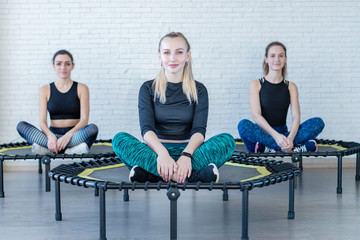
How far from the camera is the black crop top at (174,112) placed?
267cm

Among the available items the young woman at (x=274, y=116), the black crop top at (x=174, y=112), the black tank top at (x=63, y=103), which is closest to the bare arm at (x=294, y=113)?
the young woman at (x=274, y=116)

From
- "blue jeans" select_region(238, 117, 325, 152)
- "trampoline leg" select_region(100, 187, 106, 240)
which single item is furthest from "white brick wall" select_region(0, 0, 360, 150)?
"trampoline leg" select_region(100, 187, 106, 240)

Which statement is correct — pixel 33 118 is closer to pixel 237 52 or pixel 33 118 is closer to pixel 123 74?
pixel 123 74

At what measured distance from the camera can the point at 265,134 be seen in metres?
3.62

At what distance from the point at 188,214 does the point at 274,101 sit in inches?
55.5

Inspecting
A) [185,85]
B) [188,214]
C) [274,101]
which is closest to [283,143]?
[274,101]

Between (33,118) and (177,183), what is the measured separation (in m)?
2.65

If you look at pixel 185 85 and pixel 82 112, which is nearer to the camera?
pixel 185 85

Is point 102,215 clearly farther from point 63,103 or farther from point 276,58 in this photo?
point 276,58

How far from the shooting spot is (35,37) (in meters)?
4.44

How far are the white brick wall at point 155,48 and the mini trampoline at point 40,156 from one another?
58cm

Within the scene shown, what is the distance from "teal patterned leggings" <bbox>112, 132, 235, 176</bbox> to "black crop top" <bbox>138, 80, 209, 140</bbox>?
0.18 m

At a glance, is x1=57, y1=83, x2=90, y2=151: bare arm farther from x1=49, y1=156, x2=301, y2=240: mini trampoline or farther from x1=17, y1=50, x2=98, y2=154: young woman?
x1=49, y1=156, x2=301, y2=240: mini trampoline

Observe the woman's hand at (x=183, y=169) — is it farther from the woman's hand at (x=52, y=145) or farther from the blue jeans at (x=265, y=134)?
the woman's hand at (x=52, y=145)
